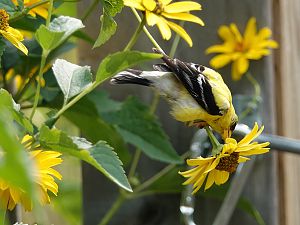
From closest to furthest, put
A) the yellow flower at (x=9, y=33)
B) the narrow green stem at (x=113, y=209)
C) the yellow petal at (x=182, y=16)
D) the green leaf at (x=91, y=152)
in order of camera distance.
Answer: the green leaf at (x=91, y=152) < the yellow flower at (x=9, y=33) < the yellow petal at (x=182, y=16) < the narrow green stem at (x=113, y=209)

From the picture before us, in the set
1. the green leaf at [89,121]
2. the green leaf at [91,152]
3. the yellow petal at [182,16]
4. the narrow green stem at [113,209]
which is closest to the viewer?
the green leaf at [91,152]

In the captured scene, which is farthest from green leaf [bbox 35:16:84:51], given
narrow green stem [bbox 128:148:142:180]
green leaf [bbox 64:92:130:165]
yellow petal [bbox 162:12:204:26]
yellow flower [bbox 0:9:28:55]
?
narrow green stem [bbox 128:148:142:180]

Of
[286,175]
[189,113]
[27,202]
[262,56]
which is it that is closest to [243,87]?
[262,56]

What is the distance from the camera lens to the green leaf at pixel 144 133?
39.5 inches

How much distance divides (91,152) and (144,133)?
0.54 meters

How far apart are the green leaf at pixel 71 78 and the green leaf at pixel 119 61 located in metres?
0.04

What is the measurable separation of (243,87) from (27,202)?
0.82 metres

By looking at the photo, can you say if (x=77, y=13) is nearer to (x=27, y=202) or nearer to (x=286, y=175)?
(x=286, y=175)

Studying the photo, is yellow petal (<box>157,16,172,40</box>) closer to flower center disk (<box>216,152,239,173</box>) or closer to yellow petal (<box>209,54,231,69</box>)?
flower center disk (<box>216,152,239,173</box>)

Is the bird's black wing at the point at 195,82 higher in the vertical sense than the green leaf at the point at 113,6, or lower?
lower

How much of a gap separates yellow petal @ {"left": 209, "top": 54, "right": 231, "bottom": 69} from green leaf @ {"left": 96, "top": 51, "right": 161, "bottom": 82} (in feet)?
2.46

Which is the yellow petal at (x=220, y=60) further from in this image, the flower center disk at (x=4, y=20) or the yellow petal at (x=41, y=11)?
the flower center disk at (x=4, y=20)

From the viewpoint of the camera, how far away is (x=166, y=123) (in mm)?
1331

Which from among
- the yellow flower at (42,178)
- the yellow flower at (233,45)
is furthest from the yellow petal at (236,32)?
the yellow flower at (42,178)
